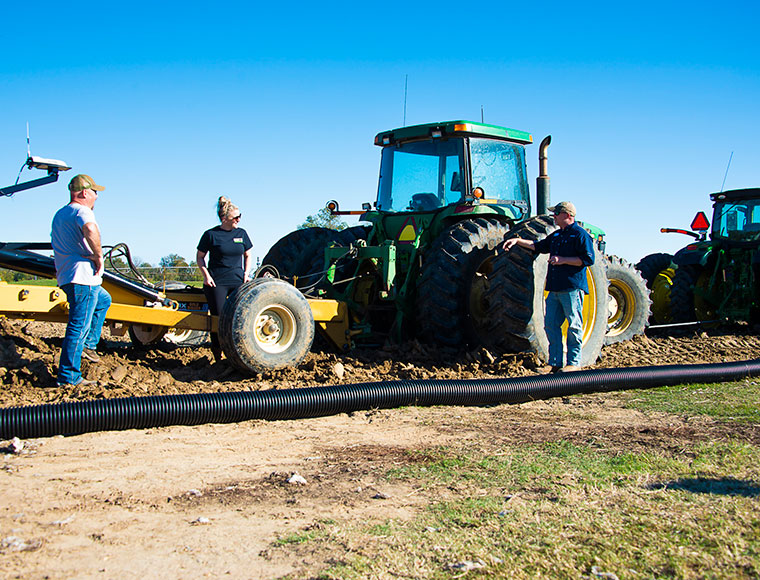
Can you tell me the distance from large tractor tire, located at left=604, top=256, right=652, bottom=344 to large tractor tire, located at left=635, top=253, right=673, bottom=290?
3798 mm

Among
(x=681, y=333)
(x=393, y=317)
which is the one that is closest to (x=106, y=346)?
(x=393, y=317)

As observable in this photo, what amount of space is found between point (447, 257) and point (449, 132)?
169 centimetres

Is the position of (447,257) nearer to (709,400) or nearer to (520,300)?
(520,300)

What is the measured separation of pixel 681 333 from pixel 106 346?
830 centimetres

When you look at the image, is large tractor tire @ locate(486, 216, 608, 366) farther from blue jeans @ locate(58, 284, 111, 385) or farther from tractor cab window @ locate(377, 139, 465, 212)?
blue jeans @ locate(58, 284, 111, 385)

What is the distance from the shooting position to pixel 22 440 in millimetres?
4547

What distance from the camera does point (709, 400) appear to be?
236 inches

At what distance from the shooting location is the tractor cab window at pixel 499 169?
28.1 feet

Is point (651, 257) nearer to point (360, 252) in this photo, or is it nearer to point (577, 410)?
point (360, 252)

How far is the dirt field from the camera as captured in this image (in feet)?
9.20

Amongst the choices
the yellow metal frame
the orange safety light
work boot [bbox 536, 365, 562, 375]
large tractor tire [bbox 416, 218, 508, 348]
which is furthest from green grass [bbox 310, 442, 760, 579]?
the orange safety light

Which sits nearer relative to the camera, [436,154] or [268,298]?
[268,298]

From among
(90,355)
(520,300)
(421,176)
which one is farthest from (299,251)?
(90,355)

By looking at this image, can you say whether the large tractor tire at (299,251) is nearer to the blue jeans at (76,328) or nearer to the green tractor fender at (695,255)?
the blue jeans at (76,328)
